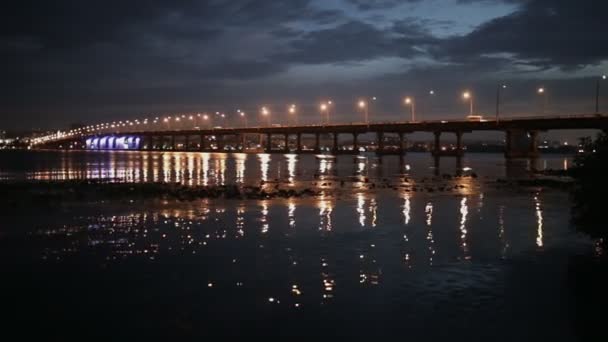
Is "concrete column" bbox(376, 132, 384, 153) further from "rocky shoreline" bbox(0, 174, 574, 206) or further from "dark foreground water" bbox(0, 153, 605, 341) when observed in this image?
"dark foreground water" bbox(0, 153, 605, 341)

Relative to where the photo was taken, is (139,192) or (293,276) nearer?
(293,276)

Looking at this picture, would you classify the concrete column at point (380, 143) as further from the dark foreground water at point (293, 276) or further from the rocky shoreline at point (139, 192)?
the dark foreground water at point (293, 276)

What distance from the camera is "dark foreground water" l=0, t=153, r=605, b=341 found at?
11055mm

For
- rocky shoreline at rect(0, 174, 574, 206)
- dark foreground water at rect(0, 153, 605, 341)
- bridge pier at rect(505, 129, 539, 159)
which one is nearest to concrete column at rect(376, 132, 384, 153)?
bridge pier at rect(505, 129, 539, 159)

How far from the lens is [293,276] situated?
14.5 m

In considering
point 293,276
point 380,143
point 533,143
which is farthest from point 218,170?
point 380,143

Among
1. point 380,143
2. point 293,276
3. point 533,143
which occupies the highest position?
point 380,143

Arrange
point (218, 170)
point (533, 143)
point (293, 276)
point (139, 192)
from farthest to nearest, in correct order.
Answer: point (533, 143) → point (218, 170) → point (139, 192) → point (293, 276)

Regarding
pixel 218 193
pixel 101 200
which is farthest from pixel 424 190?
pixel 101 200

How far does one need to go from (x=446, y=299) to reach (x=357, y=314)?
2312 mm

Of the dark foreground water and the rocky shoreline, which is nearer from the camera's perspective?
the dark foreground water

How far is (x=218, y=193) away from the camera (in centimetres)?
3669

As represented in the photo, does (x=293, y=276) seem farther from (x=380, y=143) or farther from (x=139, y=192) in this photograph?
(x=380, y=143)

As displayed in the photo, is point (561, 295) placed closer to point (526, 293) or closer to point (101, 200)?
point (526, 293)
